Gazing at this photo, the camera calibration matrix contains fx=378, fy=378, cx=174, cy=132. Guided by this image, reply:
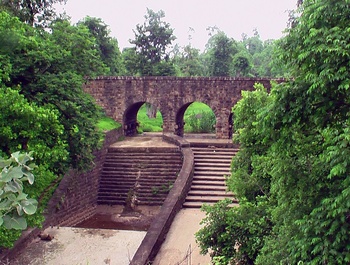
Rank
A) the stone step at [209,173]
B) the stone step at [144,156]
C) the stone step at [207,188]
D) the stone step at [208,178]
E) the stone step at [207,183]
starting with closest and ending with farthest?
1. the stone step at [207,188]
2. the stone step at [207,183]
3. the stone step at [208,178]
4. the stone step at [209,173]
5. the stone step at [144,156]

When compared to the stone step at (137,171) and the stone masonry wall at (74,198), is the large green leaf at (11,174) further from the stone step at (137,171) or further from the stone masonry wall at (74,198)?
the stone step at (137,171)

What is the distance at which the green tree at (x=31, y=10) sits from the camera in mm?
11789

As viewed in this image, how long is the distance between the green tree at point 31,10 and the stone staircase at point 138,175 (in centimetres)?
524

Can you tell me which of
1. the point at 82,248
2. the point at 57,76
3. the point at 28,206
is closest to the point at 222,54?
the point at 57,76

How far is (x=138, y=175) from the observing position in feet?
43.8

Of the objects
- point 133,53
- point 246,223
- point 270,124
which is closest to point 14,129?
point 246,223

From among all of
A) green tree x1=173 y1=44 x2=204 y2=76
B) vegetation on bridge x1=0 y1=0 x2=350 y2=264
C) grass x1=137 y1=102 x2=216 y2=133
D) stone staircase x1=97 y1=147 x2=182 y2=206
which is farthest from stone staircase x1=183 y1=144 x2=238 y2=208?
green tree x1=173 y1=44 x2=204 y2=76

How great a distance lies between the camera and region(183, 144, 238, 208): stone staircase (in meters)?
10.8

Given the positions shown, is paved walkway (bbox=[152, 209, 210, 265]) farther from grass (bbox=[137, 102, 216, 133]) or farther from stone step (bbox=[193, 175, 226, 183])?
grass (bbox=[137, 102, 216, 133])

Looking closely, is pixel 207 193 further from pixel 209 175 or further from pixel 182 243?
pixel 182 243

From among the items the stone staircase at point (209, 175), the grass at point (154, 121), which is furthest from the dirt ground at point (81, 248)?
the grass at point (154, 121)

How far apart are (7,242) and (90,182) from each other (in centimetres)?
608

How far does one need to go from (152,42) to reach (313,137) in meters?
20.9

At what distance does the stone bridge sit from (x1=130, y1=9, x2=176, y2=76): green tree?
6.25 m
